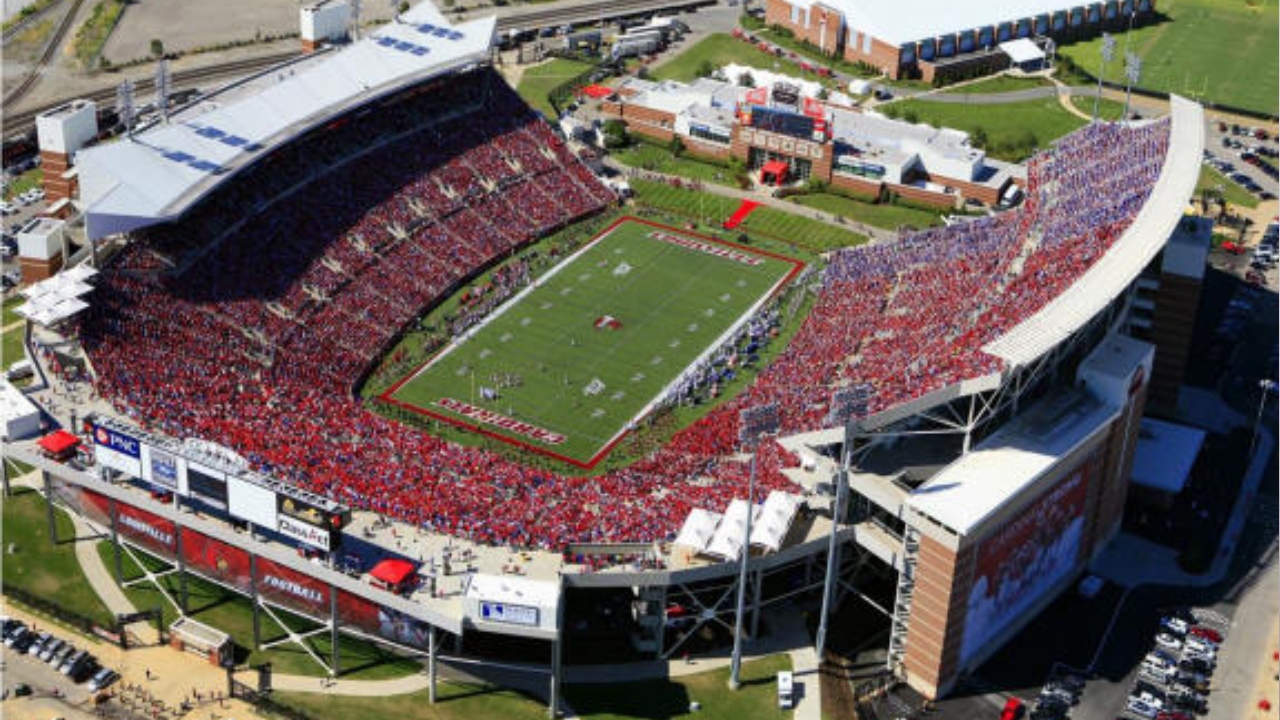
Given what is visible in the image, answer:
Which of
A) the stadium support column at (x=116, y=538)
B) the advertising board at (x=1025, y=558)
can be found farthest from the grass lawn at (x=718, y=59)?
the stadium support column at (x=116, y=538)

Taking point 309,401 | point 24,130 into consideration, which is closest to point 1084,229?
point 309,401

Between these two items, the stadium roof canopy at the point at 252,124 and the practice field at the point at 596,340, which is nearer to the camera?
the stadium roof canopy at the point at 252,124

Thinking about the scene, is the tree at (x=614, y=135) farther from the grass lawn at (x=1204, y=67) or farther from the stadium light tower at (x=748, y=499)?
the stadium light tower at (x=748, y=499)

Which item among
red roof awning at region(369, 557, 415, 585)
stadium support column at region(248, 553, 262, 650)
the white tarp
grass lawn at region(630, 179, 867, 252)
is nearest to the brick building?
grass lawn at region(630, 179, 867, 252)

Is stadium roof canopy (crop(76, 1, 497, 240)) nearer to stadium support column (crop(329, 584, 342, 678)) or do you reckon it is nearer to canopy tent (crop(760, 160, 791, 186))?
canopy tent (crop(760, 160, 791, 186))

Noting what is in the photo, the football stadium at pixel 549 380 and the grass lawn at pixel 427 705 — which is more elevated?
the football stadium at pixel 549 380

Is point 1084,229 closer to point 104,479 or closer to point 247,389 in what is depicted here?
point 247,389
